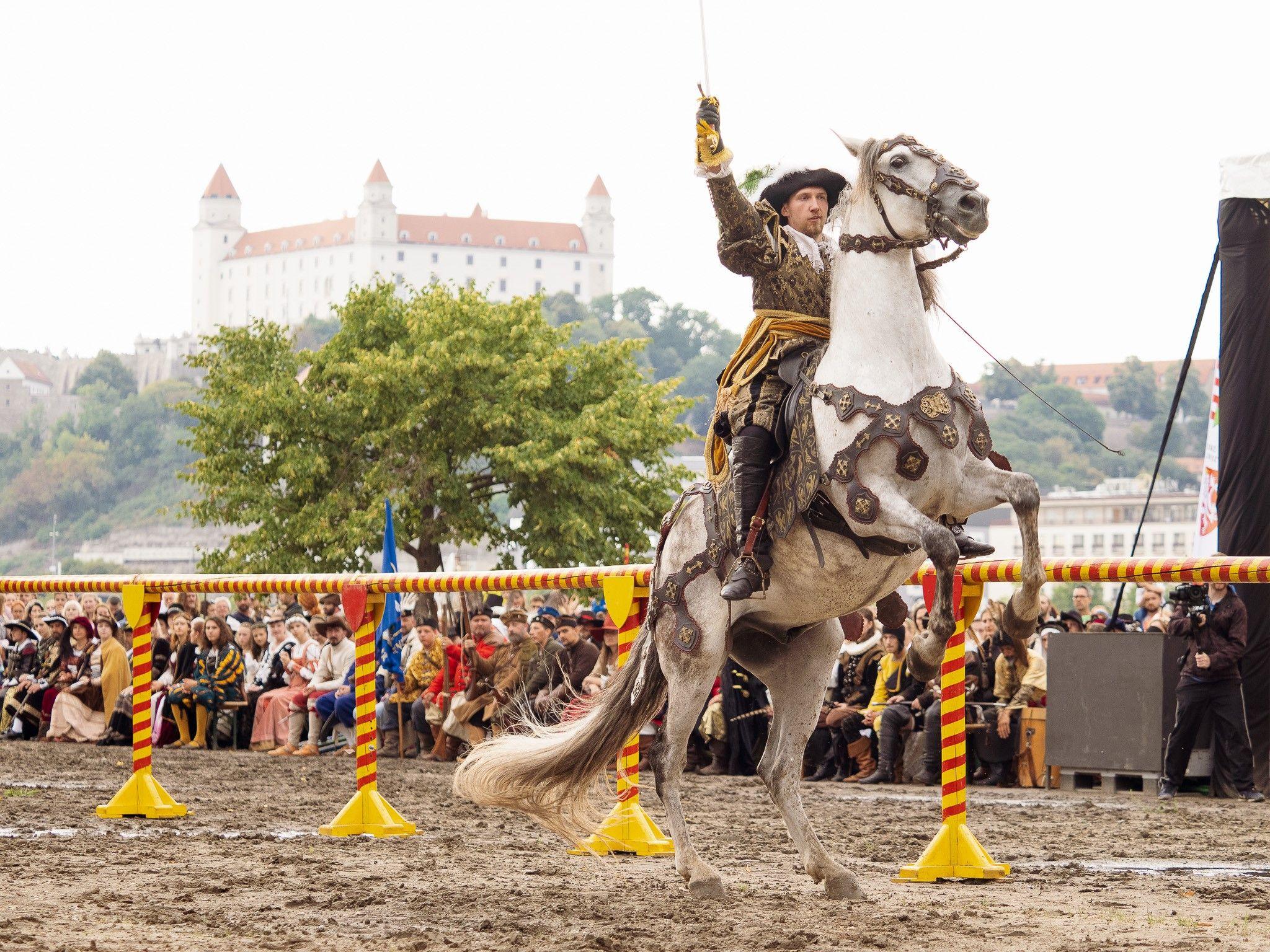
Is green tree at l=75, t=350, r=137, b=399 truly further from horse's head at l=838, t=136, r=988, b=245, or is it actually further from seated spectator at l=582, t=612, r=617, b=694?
horse's head at l=838, t=136, r=988, b=245

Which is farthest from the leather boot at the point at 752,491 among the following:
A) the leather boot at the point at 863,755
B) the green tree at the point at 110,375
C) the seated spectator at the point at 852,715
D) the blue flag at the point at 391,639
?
the green tree at the point at 110,375

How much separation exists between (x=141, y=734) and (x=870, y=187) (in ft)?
20.9

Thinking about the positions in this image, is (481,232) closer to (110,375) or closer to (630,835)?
(110,375)

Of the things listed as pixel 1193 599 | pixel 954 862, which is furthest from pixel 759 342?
pixel 1193 599

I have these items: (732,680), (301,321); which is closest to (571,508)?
(732,680)

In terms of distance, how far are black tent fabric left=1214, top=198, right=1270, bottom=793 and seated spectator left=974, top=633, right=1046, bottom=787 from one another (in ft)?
5.94

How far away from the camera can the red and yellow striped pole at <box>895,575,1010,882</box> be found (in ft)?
24.9

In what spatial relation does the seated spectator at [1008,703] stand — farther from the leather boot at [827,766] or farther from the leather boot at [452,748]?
the leather boot at [452,748]

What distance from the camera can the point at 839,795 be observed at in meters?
12.9

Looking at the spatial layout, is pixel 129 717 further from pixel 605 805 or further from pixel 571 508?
pixel 571 508

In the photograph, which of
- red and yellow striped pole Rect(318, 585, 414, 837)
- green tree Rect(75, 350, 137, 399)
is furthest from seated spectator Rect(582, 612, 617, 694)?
green tree Rect(75, 350, 137, 399)

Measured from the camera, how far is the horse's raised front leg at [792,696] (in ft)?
23.9

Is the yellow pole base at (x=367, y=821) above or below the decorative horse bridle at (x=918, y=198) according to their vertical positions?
below

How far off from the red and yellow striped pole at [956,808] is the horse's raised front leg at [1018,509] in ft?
3.41
